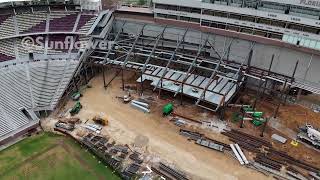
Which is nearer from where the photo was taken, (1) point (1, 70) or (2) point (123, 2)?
(1) point (1, 70)

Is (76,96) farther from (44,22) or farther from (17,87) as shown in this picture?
(44,22)

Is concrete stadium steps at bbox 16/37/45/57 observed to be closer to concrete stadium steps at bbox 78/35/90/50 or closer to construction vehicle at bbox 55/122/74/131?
concrete stadium steps at bbox 78/35/90/50

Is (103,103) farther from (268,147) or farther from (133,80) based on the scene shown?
(268,147)

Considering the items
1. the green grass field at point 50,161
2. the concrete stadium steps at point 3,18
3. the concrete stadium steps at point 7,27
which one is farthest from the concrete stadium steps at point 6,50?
the green grass field at point 50,161

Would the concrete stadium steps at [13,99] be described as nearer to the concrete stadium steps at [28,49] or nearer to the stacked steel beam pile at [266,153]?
the concrete stadium steps at [28,49]

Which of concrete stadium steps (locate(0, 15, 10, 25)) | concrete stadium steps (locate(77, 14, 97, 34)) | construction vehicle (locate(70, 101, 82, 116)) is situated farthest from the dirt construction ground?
concrete stadium steps (locate(0, 15, 10, 25))

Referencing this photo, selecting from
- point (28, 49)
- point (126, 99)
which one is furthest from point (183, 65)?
point (28, 49)

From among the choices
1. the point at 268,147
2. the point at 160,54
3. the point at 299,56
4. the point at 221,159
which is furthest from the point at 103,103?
the point at 299,56
